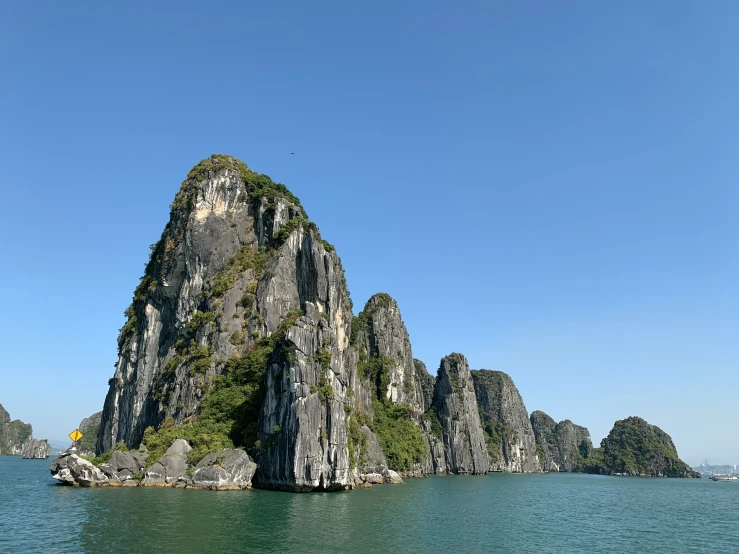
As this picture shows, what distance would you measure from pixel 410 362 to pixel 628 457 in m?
94.9

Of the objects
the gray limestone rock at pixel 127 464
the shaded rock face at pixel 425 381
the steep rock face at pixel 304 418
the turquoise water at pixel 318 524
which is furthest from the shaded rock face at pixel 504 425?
the gray limestone rock at pixel 127 464

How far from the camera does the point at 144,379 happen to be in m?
73.6

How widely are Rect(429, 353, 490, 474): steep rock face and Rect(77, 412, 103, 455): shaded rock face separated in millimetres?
107455

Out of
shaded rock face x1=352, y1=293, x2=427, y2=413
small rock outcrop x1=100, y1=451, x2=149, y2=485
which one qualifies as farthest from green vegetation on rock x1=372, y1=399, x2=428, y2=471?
small rock outcrop x1=100, y1=451, x2=149, y2=485

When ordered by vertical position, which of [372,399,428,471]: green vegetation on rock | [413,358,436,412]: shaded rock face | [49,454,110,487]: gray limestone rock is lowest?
[49,454,110,487]: gray limestone rock

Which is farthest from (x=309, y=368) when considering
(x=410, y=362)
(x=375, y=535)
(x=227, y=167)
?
(x=410, y=362)

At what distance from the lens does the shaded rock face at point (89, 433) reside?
533ft

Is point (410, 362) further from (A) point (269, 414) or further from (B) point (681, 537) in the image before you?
(B) point (681, 537)

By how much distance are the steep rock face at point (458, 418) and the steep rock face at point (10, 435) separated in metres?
157

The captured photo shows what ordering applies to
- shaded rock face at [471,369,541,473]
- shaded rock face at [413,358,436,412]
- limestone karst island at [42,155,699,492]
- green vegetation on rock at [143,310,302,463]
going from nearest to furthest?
limestone karst island at [42,155,699,492] → green vegetation on rock at [143,310,302,463] → shaded rock face at [471,369,541,473] → shaded rock face at [413,358,436,412]

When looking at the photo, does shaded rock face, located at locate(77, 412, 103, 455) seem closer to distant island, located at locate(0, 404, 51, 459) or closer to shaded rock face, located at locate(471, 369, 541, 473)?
distant island, located at locate(0, 404, 51, 459)

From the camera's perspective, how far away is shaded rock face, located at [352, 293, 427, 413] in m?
116

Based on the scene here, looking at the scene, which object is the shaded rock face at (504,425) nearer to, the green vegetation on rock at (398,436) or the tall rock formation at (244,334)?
the green vegetation on rock at (398,436)

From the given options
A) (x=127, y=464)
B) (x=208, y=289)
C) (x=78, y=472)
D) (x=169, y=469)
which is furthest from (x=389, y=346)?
(x=78, y=472)
